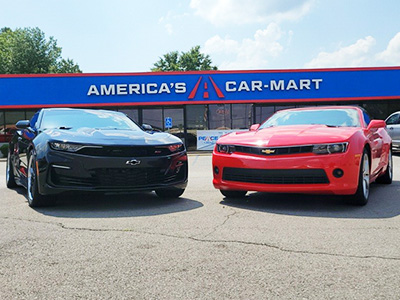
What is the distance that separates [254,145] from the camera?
197 inches

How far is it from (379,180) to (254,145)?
11.3 ft

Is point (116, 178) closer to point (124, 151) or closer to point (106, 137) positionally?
point (124, 151)

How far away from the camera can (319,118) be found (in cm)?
614

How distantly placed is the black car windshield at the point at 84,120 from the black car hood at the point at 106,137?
382 millimetres

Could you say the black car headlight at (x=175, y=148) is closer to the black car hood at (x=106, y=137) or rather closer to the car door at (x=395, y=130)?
→ the black car hood at (x=106, y=137)

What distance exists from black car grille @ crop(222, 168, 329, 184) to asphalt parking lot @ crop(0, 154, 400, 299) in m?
0.33

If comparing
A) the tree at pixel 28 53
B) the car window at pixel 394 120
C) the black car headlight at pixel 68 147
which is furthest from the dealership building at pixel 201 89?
the tree at pixel 28 53

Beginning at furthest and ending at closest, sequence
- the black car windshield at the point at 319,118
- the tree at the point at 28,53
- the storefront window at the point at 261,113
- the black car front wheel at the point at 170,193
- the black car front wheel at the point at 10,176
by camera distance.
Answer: the tree at the point at 28,53
the storefront window at the point at 261,113
the black car front wheel at the point at 10,176
the black car windshield at the point at 319,118
the black car front wheel at the point at 170,193

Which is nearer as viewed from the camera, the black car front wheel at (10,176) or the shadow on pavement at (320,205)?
the shadow on pavement at (320,205)

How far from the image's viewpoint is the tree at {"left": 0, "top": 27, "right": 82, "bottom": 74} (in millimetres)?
50688

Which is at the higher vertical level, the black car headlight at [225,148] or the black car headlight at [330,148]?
the black car headlight at [330,148]

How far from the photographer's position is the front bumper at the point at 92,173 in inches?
185

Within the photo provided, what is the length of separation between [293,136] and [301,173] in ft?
1.66

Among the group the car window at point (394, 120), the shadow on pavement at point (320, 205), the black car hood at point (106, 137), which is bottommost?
the shadow on pavement at point (320, 205)
